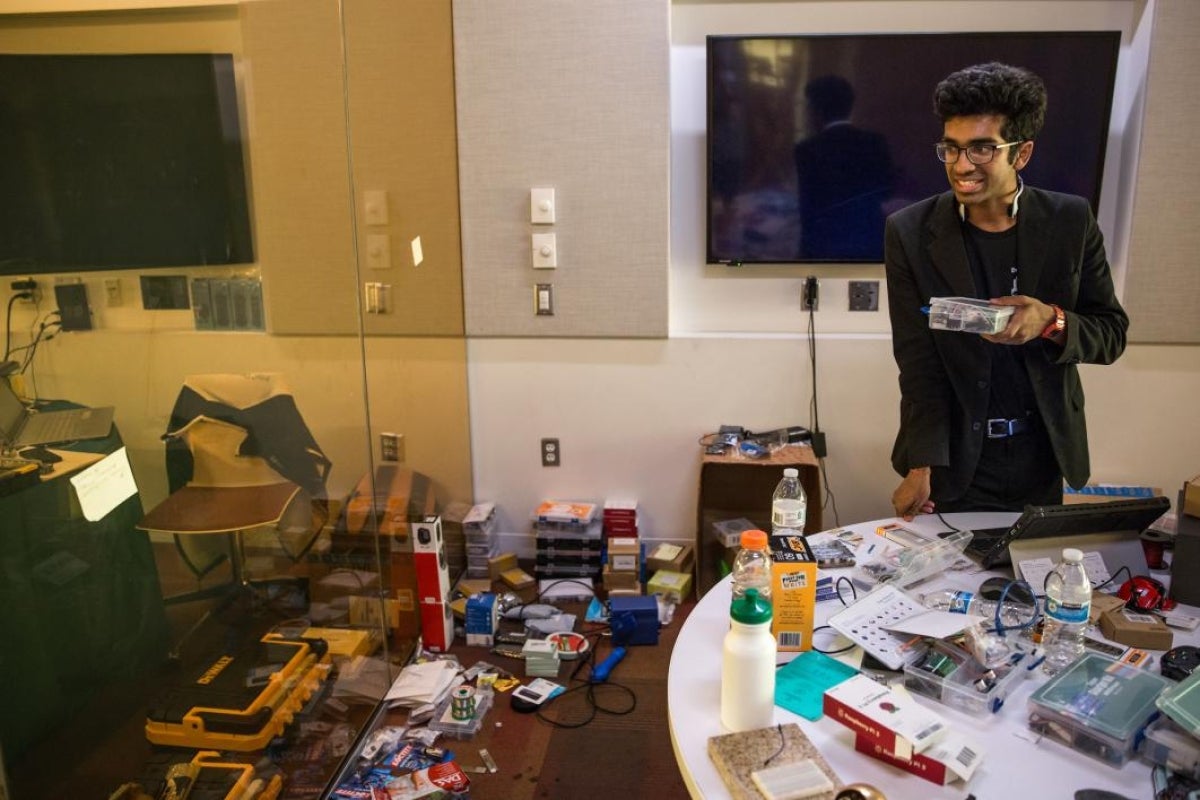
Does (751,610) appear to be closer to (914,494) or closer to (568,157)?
(914,494)

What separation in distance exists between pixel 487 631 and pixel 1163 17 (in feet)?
9.98

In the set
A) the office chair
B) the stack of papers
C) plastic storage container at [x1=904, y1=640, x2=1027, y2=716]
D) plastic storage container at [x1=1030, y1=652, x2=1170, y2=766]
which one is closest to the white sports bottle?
plastic storage container at [x1=904, y1=640, x2=1027, y2=716]

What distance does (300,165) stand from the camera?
2053mm

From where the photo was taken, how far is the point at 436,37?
2902 mm

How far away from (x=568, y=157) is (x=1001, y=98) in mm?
1649

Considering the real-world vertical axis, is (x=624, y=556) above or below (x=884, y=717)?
below

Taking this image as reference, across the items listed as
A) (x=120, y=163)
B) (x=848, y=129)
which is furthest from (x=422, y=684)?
(x=848, y=129)

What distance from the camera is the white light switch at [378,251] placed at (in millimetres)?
2426

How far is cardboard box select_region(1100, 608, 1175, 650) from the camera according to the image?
52.6 inches

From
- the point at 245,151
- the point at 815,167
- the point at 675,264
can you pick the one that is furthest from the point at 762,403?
the point at 245,151

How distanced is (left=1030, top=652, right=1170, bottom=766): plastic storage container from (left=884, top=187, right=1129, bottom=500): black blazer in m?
0.74

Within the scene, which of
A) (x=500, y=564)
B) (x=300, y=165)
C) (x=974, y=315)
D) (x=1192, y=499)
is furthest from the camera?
(x=500, y=564)

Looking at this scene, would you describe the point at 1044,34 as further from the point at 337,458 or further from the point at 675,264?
the point at 337,458

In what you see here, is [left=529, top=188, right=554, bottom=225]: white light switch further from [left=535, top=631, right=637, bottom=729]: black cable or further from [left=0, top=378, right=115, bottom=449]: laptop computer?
[left=0, top=378, right=115, bottom=449]: laptop computer
